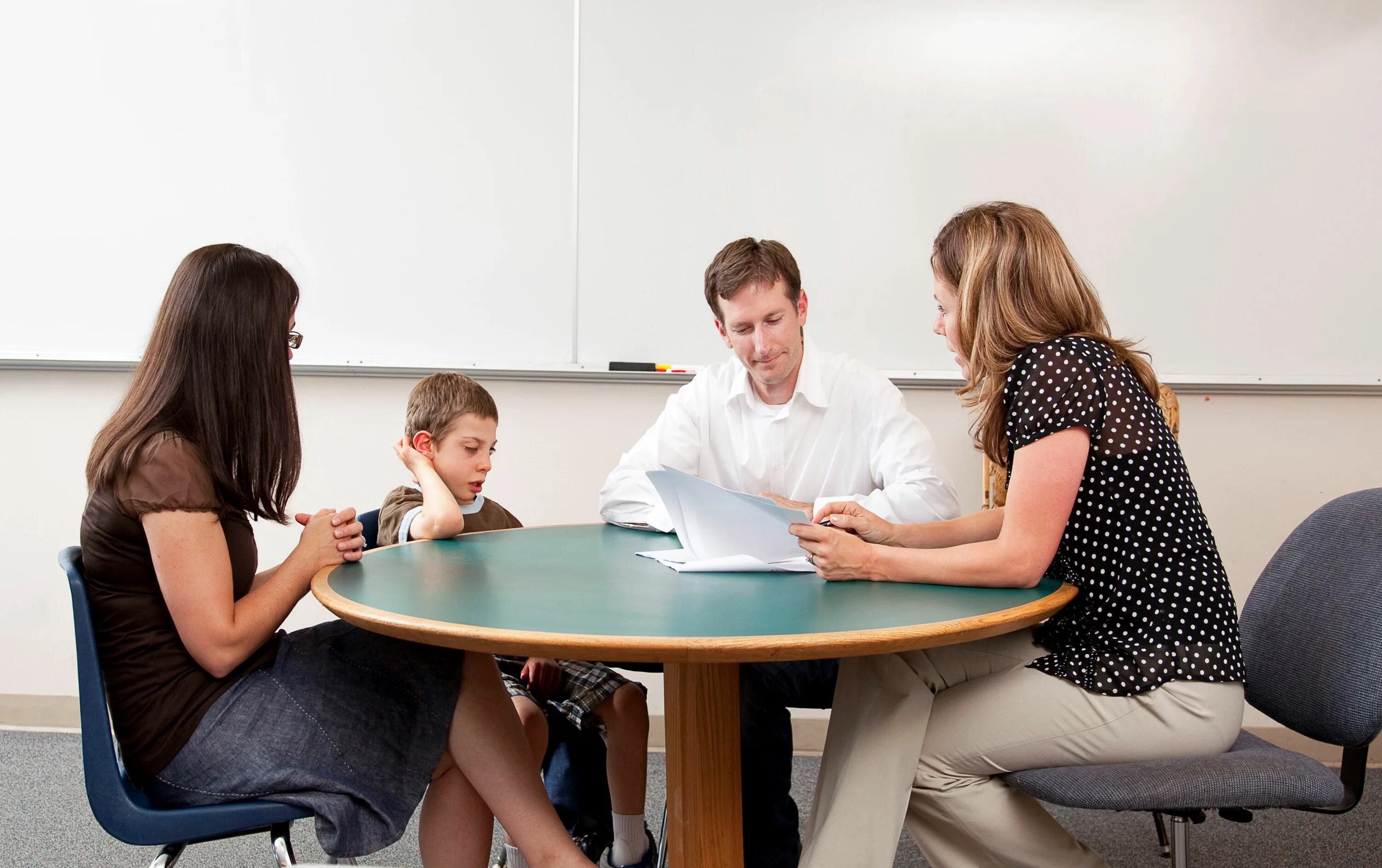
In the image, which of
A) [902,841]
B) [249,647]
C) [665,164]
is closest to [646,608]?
[249,647]

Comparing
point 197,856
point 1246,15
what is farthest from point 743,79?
point 197,856

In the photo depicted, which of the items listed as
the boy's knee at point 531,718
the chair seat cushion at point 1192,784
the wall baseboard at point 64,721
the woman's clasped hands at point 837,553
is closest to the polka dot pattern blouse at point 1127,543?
the chair seat cushion at point 1192,784

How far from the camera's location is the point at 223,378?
1459mm

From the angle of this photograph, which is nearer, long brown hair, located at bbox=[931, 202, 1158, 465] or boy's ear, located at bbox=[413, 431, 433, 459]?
long brown hair, located at bbox=[931, 202, 1158, 465]

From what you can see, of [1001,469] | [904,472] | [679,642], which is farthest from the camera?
[1001,469]

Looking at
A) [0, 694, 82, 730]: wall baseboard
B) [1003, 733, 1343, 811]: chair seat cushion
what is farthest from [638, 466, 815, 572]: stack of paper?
[0, 694, 82, 730]: wall baseboard

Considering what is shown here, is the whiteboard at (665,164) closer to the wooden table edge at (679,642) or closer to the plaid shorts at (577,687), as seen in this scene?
the plaid shorts at (577,687)

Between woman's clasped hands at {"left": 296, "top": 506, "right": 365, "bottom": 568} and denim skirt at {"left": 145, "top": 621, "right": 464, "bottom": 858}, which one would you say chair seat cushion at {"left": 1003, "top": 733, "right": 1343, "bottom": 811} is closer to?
denim skirt at {"left": 145, "top": 621, "right": 464, "bottom": 858}

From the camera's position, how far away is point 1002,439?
5.26 ft

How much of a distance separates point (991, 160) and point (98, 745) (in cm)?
262

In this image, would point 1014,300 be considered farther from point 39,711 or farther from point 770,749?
point 39,711

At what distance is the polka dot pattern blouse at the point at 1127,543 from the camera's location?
1.38 m

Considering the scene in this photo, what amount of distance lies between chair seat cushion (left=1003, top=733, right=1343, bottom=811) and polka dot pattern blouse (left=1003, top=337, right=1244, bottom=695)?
0.11 metres

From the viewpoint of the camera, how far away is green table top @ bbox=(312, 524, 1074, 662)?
1.08m
